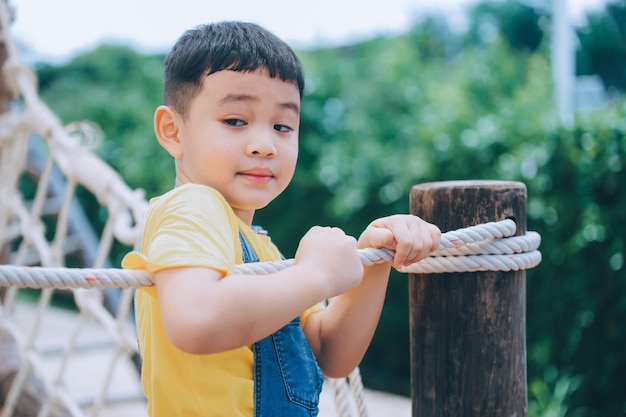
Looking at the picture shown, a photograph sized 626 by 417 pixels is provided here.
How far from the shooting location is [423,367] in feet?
3.97

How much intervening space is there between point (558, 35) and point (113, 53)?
18.4ft

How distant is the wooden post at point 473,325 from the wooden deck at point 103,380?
6.63ft

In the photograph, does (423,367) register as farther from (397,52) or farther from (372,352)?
(397,52)

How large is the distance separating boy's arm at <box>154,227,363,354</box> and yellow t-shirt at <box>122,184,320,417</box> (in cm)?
4

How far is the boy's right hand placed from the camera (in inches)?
36.3

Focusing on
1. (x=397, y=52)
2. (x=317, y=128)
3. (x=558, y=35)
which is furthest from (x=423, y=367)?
(x=558, y=35)

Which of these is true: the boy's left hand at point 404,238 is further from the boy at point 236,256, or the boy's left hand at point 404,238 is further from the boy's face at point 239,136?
the boy's face at point 239,136

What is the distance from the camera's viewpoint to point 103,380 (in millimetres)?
3900

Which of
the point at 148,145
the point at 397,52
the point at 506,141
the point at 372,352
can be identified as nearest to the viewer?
the point at 506,141

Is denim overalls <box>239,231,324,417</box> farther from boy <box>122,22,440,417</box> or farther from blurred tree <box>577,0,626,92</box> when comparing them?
blurred tree <box>577,0,626,92</box>

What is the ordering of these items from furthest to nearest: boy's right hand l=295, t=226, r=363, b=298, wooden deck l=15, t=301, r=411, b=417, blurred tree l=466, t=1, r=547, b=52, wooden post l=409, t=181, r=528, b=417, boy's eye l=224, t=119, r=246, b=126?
blurred tree l=466, t=1, r=547, b=52 → wooden deck l=15, t=301, r=411, b=417 → wooden post l=409, t=181, r=528, b=417 → boy's eye l=224, t=119, r=246, b=126 → boy's right hand l=295, t=226, r=363, b=298

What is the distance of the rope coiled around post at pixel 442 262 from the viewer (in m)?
0.88

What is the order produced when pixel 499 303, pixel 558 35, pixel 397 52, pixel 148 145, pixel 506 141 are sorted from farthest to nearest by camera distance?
pixel 558 35 < pixel 397 52 < pixel 148 145 < pixel 506 141 < pixel 499 303

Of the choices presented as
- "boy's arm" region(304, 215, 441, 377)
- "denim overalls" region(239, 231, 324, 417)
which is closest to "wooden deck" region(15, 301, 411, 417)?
"boy's arm" region(304, 215, 441, 377)
